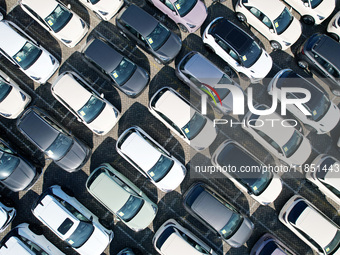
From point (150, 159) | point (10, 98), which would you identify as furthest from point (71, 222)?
point (10, 98)

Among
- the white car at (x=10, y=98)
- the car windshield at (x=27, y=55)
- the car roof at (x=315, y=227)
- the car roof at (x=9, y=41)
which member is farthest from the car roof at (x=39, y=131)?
the car roof at (x=315, y=227)

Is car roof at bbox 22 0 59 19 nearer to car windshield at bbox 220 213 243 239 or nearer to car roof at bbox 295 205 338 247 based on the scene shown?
car windshield at bbox 220 213 243 239

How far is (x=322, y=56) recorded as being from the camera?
52.3 ft

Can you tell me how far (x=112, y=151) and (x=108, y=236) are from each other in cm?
438

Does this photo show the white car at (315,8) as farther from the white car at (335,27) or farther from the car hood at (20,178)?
the car hood at (20,178)

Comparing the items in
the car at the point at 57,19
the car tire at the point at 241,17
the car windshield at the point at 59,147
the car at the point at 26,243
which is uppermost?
the car tire at the point at 241,17

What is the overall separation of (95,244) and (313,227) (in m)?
11.0

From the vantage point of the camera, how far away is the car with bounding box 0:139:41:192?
1551 centimetres

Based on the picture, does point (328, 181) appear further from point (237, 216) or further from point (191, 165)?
point (191, 165)

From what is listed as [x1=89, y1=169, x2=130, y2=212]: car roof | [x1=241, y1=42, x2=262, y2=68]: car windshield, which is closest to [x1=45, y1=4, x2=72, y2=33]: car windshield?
[x1=89, y1=169, x2=130, y2=212]: car roof

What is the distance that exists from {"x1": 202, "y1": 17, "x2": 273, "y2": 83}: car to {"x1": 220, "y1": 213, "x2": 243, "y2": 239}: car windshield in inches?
289

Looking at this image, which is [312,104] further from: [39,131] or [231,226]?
[39,131]

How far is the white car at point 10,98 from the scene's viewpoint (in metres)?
15.8

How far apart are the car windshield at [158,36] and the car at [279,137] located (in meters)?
5.91
